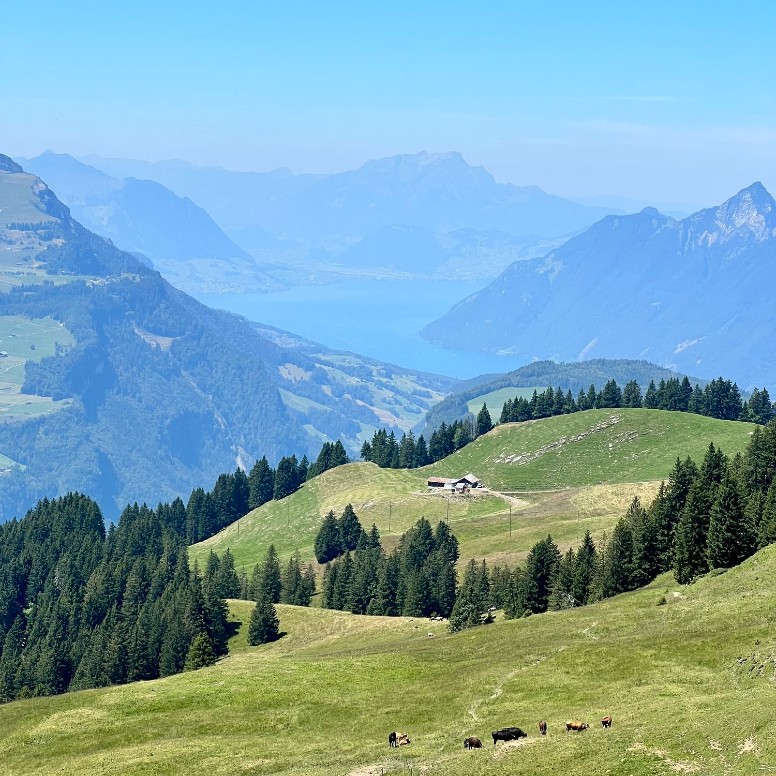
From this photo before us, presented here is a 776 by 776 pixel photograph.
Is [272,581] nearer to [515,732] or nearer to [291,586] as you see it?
[291,586]

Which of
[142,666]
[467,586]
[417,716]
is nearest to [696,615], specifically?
[417,716]

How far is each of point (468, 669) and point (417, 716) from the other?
10.3 m

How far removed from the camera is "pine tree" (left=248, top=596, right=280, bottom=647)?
117875mm

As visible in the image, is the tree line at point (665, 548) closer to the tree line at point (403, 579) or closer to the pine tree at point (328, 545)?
the tree line at point (403, 579)

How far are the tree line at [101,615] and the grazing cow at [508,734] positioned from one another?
5860 cm

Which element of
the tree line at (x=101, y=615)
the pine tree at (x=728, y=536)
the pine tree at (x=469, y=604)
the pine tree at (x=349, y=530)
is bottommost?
the tree line at (x=101, y=615)

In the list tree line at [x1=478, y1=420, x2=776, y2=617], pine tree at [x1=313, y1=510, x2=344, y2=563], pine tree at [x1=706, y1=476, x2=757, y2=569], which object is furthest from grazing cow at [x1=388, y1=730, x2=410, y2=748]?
pine tree at [x1=313, y1=510, x2=344, y2=563]

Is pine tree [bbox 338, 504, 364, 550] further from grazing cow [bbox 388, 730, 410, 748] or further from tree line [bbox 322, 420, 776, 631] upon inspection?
grazing cow [bbox 388, 730, 410, 748]

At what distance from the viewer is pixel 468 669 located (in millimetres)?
71562

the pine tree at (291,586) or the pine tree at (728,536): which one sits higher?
the pine tree at (728,536)

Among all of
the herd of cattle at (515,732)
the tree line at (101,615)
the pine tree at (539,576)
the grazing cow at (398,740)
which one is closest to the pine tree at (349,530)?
the tree line at (101,615)

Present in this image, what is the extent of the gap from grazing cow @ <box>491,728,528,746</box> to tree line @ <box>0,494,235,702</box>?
192ft

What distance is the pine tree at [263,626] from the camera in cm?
11788

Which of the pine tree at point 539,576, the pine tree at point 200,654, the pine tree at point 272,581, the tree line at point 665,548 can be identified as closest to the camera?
the tree line at point 665,548
